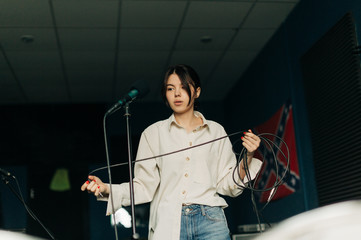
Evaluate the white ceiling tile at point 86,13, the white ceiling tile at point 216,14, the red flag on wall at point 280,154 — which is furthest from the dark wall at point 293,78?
the white ceiling tile at point 86,13

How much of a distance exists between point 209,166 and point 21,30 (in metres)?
3.13

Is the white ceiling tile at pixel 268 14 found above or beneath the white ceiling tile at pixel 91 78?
above

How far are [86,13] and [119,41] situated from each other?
0.63 metres

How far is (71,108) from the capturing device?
633 cm

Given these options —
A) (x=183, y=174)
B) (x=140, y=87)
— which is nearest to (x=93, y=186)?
(x=183, y=174)

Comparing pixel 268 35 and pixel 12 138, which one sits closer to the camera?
pixel 268 35

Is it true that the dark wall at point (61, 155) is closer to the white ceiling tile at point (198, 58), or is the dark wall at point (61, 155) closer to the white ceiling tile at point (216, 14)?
the white ceiling tile at point (198, 58)

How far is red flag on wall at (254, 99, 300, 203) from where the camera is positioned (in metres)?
3.96

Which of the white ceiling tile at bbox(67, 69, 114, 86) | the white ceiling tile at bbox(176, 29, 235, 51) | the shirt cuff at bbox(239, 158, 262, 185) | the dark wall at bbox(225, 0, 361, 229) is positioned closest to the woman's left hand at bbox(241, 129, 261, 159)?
the shirt cuff at bbox(239, 158, 262, 185)

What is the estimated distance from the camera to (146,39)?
175 inches

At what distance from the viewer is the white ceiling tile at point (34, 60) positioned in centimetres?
462

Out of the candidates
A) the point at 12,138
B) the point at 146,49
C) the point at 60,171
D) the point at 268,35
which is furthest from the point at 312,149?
the point at 12,138

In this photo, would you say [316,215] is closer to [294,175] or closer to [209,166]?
[209,166]

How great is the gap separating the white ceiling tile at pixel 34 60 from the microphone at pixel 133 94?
3162mm
